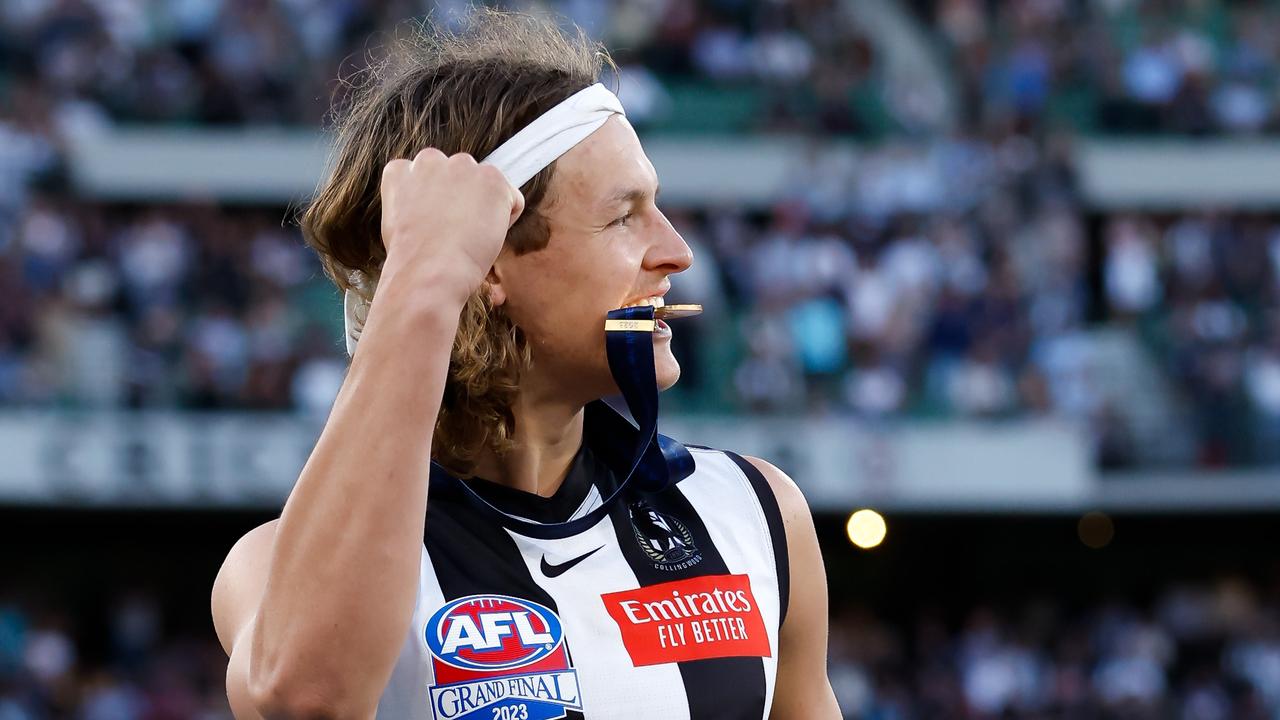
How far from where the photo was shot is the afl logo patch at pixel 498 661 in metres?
2.33

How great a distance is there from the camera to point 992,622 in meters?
16.4

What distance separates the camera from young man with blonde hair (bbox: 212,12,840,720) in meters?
2.15

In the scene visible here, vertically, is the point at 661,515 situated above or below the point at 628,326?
below

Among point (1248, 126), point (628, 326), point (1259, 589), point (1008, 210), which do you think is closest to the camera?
point (628, 326)

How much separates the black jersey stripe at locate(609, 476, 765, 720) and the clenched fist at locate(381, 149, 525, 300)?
2.00 ft

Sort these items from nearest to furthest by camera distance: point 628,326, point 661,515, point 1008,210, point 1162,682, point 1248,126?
point 628,326, point 661,515, point 1162,682, point 1008,210, point 1248,126

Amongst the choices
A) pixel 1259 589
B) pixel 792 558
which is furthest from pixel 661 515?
pixel 1259 589

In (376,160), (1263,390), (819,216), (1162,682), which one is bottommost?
(1162,682)

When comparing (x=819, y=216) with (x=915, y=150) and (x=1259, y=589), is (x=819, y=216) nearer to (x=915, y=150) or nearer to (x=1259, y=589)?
(x=915, y=150)

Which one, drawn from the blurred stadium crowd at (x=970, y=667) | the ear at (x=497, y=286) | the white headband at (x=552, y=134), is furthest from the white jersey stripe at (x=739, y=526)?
the blurred stadium crowd at (x=970, y=667)

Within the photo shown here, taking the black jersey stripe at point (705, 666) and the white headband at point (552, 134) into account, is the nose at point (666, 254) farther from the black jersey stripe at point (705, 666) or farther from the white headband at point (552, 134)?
the black jersey stripe at point (705, 666)

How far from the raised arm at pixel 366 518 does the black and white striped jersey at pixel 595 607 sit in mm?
277

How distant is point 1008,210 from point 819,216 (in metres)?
1.85

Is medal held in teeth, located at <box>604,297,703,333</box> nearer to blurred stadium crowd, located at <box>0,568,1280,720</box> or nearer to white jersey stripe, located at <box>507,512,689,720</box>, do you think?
white jersey stripe, located at <box>507,512,689,720</box>
